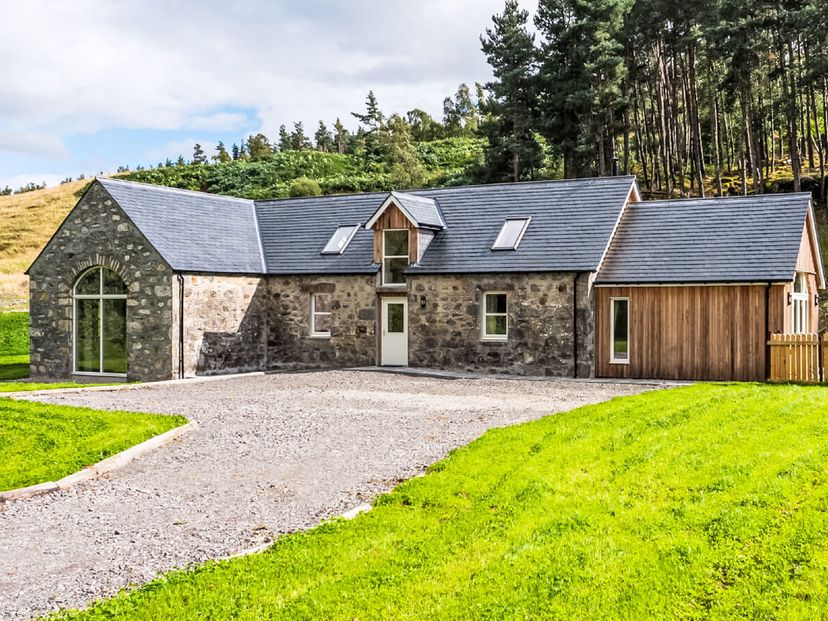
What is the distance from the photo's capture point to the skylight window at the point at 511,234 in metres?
23.9

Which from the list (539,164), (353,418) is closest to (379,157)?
(539,164)

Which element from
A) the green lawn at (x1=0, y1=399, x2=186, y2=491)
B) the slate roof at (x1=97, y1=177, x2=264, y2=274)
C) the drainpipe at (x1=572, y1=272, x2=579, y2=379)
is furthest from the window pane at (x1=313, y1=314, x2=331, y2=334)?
the green lawn at (x1=0, y1=399, x2=186, y2=491)

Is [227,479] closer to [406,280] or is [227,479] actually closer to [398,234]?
[406,280]

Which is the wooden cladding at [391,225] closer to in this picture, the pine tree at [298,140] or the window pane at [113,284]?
the window pane at [113,284]

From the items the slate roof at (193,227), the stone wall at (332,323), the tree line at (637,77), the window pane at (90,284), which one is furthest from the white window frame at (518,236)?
the tree line at (637,77)

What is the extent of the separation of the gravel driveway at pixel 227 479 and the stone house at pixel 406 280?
4.20m

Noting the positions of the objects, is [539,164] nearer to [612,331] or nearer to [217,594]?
[612,331]

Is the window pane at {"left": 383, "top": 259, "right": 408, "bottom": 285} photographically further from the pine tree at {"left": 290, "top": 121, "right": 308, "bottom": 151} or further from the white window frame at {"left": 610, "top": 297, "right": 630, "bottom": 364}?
the pine tree at {"left": 290, "top": 121, "right": 308, "bottom": 151}

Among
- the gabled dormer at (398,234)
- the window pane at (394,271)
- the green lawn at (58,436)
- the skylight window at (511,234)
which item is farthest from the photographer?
the window pane at (394,271)

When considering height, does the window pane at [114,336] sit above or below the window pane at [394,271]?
below

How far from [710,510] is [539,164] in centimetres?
4303

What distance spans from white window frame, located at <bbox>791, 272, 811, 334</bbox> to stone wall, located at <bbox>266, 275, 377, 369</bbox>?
11.7 metres

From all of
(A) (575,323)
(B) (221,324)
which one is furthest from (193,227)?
(A) (575,323)

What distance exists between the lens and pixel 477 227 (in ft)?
83.1
